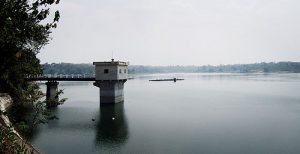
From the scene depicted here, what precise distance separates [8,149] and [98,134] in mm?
29719

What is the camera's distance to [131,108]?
79312 mm

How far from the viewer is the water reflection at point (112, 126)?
45203 millimetres

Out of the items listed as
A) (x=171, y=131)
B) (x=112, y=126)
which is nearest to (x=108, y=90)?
(x=112, y=126)

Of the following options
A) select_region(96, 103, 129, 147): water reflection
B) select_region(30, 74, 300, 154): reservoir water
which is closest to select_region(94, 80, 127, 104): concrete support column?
select_region(96, 103, 129, 147): water reflection

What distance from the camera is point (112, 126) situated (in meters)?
57.3

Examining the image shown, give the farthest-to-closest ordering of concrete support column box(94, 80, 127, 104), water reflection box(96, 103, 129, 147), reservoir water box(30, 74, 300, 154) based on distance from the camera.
Answer: concrete support column box(94, 80, 127, 104)
water reflection box(96, 103, 129, 147)
reservoir water box(30, 74, 300, 154)

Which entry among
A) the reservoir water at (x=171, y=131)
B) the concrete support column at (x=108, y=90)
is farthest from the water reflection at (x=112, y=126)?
the concrete support column at (x=108, y=90)

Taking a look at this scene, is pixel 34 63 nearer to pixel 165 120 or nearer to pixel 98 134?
pixel 98 134

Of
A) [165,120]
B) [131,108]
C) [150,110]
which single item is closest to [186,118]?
[165,120]

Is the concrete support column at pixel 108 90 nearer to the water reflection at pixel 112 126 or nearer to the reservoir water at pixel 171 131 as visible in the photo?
the water reflection at pixel 112 126

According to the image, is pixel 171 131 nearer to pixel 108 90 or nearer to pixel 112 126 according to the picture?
pixel 112 126

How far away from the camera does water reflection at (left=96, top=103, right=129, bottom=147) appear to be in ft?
148

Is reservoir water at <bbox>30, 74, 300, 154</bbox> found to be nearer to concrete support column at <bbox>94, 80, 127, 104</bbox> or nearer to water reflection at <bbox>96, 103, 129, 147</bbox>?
water reflection at <bbox>96, 103, 129, 147</bbox>

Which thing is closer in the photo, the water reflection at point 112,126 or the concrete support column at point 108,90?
the water reflection at point 112,126
